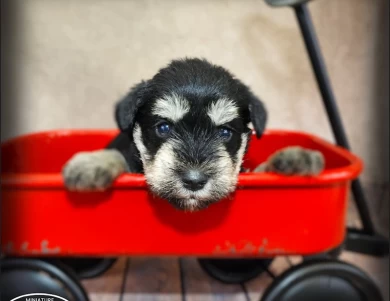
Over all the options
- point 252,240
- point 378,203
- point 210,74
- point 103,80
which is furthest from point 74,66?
point 378,203

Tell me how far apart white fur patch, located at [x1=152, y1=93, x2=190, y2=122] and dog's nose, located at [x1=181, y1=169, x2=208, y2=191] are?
10cm

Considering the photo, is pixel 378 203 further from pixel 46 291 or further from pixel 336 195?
pixel 46 291

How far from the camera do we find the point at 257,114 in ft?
2.68

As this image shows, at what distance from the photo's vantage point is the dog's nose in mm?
651

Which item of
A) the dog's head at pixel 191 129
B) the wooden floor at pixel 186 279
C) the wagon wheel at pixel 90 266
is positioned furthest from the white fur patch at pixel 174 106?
the wagon wheel at pixel 90 266

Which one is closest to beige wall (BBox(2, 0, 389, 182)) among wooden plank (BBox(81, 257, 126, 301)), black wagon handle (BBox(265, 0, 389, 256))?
black wagon handle (BBox(265, 0, 389, 256))

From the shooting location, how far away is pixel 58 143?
1311 mm

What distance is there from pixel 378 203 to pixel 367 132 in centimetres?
28

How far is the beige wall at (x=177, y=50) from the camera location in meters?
Result: 0.83

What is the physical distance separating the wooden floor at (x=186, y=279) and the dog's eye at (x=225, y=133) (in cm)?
49

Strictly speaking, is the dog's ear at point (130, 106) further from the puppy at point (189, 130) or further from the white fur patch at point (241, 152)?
the white fur patch at point (241, 152)

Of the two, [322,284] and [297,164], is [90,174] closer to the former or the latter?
[297,164]

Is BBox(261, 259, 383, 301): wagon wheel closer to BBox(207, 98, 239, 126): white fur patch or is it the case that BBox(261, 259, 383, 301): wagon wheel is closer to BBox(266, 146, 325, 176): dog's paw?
BBox(266, 146, 325, 176): dog's paw

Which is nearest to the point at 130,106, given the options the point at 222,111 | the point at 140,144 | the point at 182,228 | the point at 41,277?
the point at 140,144
